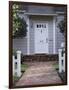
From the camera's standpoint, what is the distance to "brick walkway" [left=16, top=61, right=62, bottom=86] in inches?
75.7

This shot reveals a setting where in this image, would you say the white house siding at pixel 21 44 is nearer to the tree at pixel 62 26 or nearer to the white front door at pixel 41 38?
the white front door at pixel 41 38

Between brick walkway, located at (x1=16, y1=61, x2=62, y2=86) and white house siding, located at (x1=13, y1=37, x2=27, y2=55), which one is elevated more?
white house siding, located at (x1=13, y1=37, x2=27, y2=55)

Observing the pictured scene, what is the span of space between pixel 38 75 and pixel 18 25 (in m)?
0.49

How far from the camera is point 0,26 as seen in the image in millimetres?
1885

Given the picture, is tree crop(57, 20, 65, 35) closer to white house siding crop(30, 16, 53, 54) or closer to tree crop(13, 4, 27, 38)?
white house siding crop(30, 16, 53, 54)

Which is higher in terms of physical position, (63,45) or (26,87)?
(63,45)

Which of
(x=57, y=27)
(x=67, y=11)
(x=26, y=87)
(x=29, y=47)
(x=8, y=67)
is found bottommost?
(x=26, y=87)

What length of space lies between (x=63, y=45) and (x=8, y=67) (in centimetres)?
55

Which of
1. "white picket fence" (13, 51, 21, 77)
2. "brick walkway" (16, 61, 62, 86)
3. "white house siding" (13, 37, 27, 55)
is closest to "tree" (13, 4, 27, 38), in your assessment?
"white house siding" (13, 37, 27, 55)

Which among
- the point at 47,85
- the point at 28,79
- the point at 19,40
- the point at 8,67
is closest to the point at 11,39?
the point at 19,40

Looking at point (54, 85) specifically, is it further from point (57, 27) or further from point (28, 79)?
point (57, 27)

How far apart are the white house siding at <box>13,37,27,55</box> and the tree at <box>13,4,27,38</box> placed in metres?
0.04

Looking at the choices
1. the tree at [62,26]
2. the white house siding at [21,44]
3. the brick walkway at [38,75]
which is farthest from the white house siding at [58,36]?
the white house siding at [21,44]

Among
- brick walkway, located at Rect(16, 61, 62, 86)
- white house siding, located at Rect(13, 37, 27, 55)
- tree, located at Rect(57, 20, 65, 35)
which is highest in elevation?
tree, located at Rect(57, 20, 65, 35)
